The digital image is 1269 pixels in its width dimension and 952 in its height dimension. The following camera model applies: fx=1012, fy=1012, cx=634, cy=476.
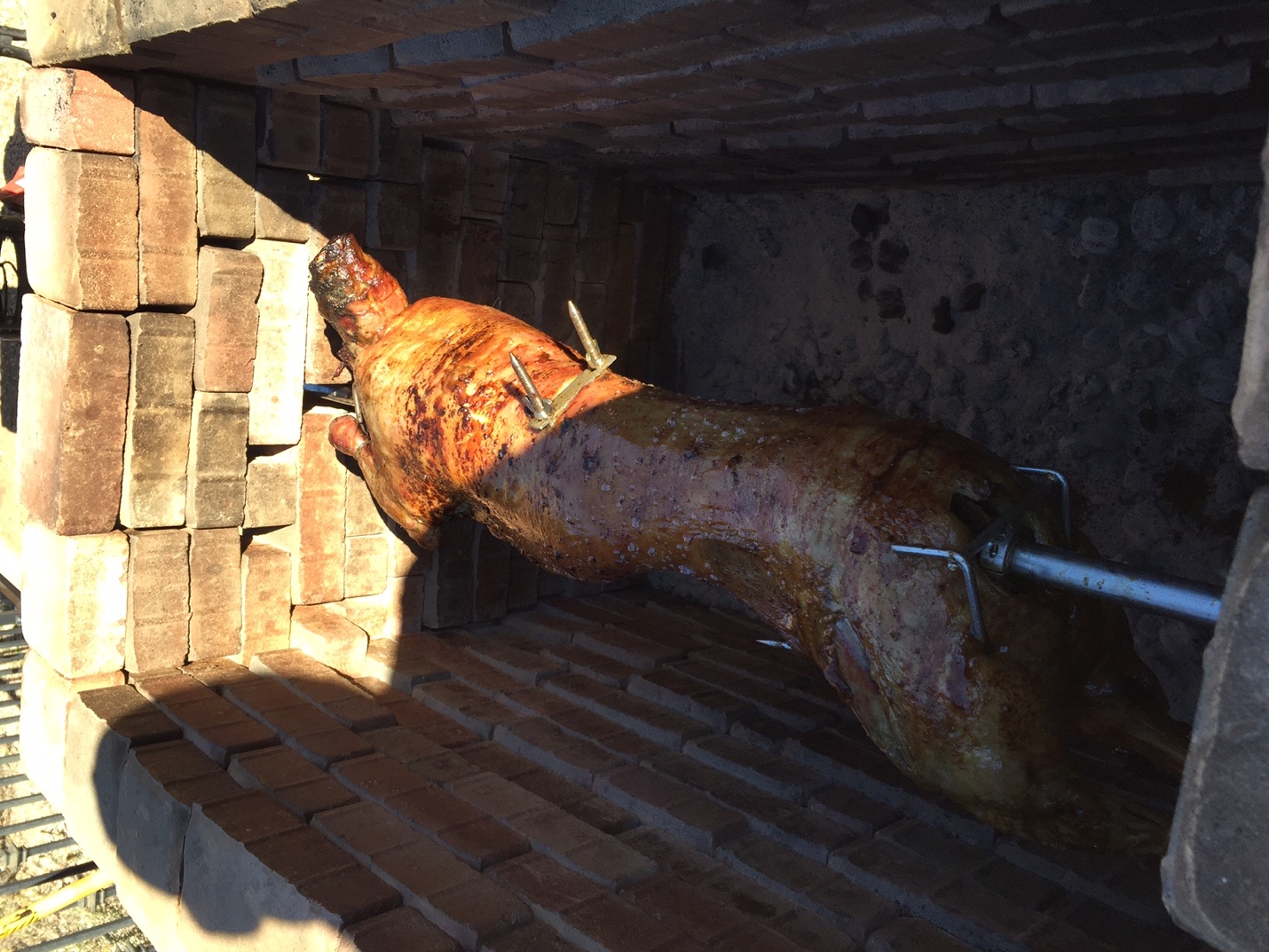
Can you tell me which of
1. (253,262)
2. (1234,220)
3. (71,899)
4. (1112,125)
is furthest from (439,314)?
(71,899)

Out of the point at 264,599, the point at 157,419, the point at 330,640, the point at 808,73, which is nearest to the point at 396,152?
the point at 157,419

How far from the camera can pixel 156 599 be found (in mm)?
3771

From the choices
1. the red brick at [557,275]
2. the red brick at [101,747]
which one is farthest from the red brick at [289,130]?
the red brick at [101,747]

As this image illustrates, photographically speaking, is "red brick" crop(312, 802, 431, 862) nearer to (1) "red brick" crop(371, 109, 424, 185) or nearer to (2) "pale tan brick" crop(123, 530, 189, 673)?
(2) "pale tan brick" crop(123, 530, 189, 673)

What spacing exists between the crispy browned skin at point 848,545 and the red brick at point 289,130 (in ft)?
3.54

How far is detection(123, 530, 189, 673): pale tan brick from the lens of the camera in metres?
3.72

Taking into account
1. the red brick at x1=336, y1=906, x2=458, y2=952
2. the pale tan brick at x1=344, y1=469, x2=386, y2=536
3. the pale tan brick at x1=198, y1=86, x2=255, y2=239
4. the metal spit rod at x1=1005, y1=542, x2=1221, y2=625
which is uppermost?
the pale tan brick at x1=198, y1=86, x2=255, y2=239

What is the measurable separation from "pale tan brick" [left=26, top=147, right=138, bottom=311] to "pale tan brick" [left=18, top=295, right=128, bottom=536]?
8cm

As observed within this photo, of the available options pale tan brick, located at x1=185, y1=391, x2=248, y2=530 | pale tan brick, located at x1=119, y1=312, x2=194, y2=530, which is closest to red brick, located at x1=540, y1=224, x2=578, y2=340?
pale tan brick, located at x1=185, y1=391, x2=248, y2=530

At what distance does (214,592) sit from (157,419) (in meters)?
0.71

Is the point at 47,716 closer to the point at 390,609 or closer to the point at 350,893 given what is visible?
the point at 390,609

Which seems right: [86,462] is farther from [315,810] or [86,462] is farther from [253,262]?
[315,810]

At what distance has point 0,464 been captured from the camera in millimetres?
6922

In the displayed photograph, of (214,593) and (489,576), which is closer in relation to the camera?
(214,593)
